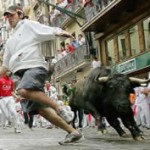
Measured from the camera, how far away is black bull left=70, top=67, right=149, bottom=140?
8539mm

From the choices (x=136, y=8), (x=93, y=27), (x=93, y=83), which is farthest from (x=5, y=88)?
(x=93, y=27)

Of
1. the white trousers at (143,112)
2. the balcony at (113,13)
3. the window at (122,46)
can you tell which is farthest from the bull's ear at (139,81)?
the window at (122,46)

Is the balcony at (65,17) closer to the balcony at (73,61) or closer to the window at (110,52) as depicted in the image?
the balcony at (73,61)

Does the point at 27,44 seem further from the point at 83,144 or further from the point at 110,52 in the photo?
the point at 110,52

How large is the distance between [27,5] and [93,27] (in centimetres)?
2651

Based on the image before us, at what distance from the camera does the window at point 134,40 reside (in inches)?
886

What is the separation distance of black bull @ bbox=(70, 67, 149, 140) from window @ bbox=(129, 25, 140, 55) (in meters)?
12.0

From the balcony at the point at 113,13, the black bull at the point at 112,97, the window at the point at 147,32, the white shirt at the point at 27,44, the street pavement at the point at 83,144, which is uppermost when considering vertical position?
the balcony at the point at 113,13

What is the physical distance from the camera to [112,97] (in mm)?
8922

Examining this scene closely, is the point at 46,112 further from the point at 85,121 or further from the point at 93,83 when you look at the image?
the point at 85,121

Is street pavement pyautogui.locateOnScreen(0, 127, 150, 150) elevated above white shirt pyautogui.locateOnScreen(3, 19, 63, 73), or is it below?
below

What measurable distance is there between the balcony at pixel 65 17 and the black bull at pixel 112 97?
21238 mm

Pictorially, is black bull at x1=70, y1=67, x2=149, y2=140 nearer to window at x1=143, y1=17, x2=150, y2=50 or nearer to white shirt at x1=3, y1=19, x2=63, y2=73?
white shirt at x1=3, y1=19, x2=63, y2=73

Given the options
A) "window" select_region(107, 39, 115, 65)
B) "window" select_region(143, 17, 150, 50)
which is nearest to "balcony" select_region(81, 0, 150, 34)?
"window" select_region(143, 17, 150, 50)
